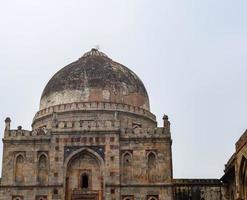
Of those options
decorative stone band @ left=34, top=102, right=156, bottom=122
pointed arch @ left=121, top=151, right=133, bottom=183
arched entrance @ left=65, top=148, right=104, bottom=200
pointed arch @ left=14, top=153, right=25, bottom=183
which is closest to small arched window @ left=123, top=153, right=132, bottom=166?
pointed arch @ left=121, top=151, right=133, bottom=183

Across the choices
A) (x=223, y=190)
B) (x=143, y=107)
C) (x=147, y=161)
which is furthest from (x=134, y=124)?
(x=223, y=190)

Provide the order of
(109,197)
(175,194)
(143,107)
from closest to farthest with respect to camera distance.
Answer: (109,197) < (175,194) < (143,107)

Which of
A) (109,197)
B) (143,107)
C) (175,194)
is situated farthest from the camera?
(143,107)

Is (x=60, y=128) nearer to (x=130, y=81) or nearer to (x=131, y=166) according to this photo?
(x=131, y=166)

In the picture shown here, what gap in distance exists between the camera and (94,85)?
128 feet

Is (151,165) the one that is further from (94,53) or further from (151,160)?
(94,53)

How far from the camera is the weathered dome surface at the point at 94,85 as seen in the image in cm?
3878

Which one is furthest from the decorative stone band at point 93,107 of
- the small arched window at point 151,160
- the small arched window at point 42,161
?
the small arched window at point 151,160

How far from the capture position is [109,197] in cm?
3334

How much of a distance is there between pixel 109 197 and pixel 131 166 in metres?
2.34

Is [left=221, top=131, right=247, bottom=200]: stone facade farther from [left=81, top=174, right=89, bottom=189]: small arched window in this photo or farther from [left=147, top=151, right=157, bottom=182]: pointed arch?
[left=81, top=174, right=89, bottom=189]: small arched window

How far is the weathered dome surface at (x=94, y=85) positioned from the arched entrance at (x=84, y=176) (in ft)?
17.2

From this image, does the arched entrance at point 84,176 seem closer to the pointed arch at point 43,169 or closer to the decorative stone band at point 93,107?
the pointed arch at point 43,169

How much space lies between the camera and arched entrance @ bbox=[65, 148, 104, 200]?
33.8 meters
